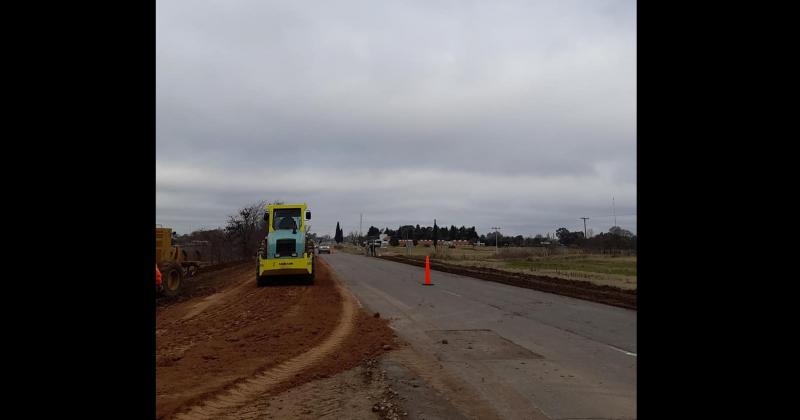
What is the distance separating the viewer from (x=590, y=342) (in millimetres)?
8508

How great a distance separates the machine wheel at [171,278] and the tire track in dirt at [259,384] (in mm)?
9814

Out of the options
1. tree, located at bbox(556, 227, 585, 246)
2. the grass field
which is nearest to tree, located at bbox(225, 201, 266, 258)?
the grass field

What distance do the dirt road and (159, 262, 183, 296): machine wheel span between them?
224cm

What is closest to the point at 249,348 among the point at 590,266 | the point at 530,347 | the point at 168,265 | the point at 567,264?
the point at 530,347

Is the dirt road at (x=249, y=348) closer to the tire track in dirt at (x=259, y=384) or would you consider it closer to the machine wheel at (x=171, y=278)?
the tire track in dirt at (x=259, y=384)

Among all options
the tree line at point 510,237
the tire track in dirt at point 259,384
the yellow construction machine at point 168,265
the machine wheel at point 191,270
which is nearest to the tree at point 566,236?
the tree line at point 510,237

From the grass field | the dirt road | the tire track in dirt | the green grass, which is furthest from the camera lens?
the green grass

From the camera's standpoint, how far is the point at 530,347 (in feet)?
26.4

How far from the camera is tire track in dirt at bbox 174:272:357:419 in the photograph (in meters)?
4.77

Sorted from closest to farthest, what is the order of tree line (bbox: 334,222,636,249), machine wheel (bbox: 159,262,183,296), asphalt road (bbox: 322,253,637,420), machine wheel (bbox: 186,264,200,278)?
asphalt road (bbox: 322,253,637,420), machine wheel (bbox: 159,262,183,296), machine wheel (bbox: 186,264,200,278), tree line (bbox: 334,222,636,249)

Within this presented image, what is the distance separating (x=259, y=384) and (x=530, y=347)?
4.36 m

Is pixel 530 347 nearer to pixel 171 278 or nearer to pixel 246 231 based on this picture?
pixel 171 278

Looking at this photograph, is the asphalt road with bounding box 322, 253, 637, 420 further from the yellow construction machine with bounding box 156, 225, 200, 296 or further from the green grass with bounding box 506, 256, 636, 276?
the green grass with bounding box 506, 256, 636, 276
